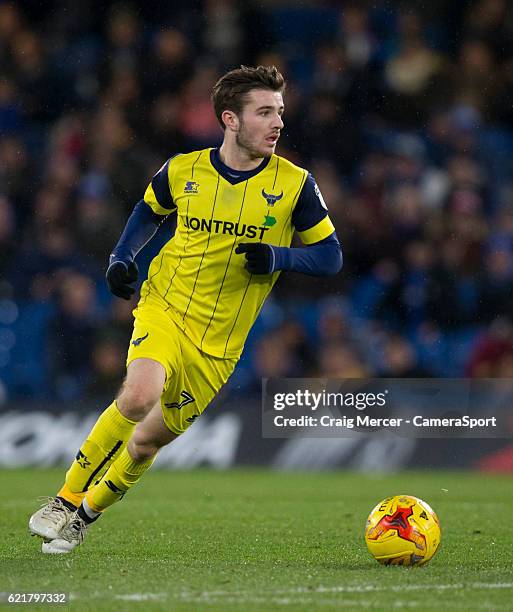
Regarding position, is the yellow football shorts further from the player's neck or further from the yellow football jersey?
the player's neck

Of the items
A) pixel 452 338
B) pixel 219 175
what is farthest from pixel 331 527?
pixel 452 338

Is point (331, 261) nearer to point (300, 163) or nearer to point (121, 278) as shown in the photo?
point (121, 278)

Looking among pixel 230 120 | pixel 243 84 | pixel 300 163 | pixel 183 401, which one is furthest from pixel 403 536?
pixel 300 163

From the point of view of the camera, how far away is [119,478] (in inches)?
225

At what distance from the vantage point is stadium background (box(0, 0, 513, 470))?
11734mm

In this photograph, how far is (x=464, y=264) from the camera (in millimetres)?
12297

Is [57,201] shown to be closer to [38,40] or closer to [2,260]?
[2,260]

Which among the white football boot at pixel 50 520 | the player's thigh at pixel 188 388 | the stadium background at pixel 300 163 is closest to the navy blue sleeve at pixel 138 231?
the player's thigh at pixel 188 388

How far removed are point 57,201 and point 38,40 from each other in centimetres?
286

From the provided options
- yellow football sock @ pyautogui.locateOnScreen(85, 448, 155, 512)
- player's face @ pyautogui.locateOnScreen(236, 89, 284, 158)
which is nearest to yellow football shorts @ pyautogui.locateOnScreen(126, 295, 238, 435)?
yellow football sock @ pyautogui.locateOnScreen(85, 448, 155, 512)

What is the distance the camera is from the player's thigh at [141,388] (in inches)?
213

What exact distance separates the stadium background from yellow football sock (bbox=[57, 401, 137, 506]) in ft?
19.0

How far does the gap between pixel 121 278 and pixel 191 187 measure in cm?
60

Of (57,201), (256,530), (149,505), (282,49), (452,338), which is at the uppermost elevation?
(282,49)
